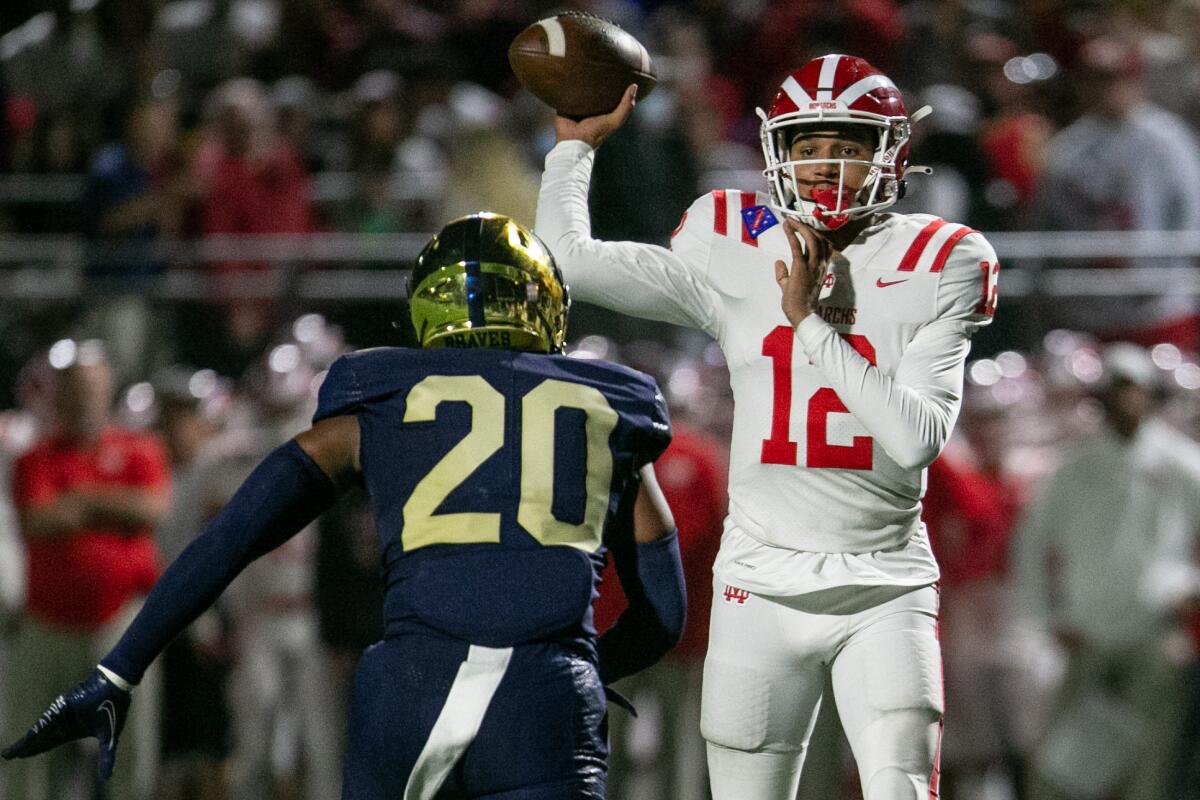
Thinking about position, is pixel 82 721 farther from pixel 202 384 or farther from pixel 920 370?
pixel 202 384

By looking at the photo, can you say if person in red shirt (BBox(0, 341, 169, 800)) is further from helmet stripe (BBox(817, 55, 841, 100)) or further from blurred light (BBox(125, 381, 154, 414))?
helmet stripe (BBox(817, 55, 841, 100))

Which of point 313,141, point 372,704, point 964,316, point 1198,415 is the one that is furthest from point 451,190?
point 372,704

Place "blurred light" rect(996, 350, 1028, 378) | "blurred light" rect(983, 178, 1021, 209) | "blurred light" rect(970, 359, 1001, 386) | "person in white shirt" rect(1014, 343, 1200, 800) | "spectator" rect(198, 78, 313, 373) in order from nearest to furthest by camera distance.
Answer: "person in white shirt" rect(1014, 343, 1200, 800)
"blurred light" rect(970, 359, 1001, 386)
"blurred light" rect(996, 350, 1028, 378)
"blurred light" rect(983, 178, 1021, 209)
"spectator" rect(198, 78, 313, 373)

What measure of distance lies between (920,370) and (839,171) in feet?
1.44

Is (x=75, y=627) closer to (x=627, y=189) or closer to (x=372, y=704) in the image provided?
(x=627, y=189)

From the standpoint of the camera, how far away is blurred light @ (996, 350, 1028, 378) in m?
7.42

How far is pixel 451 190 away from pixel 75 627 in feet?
8.20

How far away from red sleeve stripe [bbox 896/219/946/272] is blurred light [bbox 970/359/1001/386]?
11.7 feet

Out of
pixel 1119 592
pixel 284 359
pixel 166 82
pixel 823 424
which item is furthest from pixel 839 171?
pixel 166 82

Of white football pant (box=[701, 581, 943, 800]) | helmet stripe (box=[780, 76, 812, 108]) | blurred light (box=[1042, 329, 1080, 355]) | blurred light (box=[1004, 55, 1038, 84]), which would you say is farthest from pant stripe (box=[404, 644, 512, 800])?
blurred light (box=[1004, 55, 1038, 84])

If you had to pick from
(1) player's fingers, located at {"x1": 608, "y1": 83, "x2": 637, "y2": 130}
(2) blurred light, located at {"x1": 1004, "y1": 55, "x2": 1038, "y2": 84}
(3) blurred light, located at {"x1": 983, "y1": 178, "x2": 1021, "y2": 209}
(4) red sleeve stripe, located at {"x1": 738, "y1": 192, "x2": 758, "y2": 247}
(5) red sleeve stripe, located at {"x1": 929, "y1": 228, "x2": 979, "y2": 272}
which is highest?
(2) blurred light, located at {"x1": 1004, "y1": 55, "x2": 1038, "y2": 84}

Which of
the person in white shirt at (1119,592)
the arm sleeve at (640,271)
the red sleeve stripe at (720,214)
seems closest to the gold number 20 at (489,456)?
the arm sleeve at (640,271)

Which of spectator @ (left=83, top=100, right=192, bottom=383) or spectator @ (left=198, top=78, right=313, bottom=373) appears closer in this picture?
spectator @ (left=83, top=100, right=192, bottom=383)

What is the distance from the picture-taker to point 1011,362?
746cm
